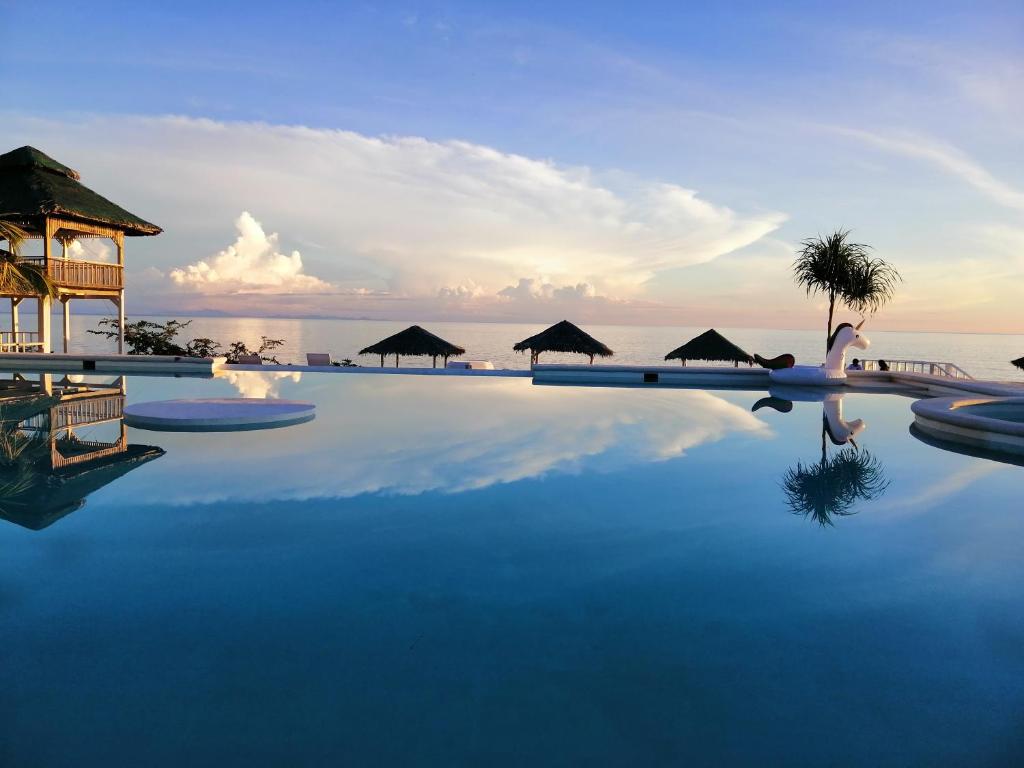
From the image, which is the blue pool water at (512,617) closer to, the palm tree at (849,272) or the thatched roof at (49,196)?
the palm tree at (849,272)

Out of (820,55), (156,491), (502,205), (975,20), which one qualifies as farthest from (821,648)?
(502,205)

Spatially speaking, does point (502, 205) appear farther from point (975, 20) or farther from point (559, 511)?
point (559, 511)

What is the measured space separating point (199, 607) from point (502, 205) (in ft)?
58.9

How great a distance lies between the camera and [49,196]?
1800 cm

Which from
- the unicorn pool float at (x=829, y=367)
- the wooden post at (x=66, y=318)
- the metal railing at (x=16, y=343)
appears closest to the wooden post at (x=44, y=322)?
the metal railing at (x=16, y=343)

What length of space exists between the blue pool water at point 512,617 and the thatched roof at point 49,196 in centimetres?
1501

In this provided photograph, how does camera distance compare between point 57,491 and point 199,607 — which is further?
point 57,491

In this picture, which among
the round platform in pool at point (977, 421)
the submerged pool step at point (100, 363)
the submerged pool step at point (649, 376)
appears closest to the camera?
the round platform in pool at point (977, 421)

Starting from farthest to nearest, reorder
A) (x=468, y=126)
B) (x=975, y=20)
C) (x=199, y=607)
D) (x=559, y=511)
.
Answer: (x=468, y=126)
(x=975, y=20)
(x=559, y=511)
(x=199, y=607)

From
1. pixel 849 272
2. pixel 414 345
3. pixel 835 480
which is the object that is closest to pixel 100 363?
pixel 414 345

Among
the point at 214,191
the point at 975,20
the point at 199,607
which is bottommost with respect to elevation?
the point at 199,607

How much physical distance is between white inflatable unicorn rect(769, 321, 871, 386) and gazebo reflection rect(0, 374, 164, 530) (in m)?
12.3

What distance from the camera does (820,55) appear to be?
1390 centimetres

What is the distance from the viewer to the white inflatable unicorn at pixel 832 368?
14.3 metres
